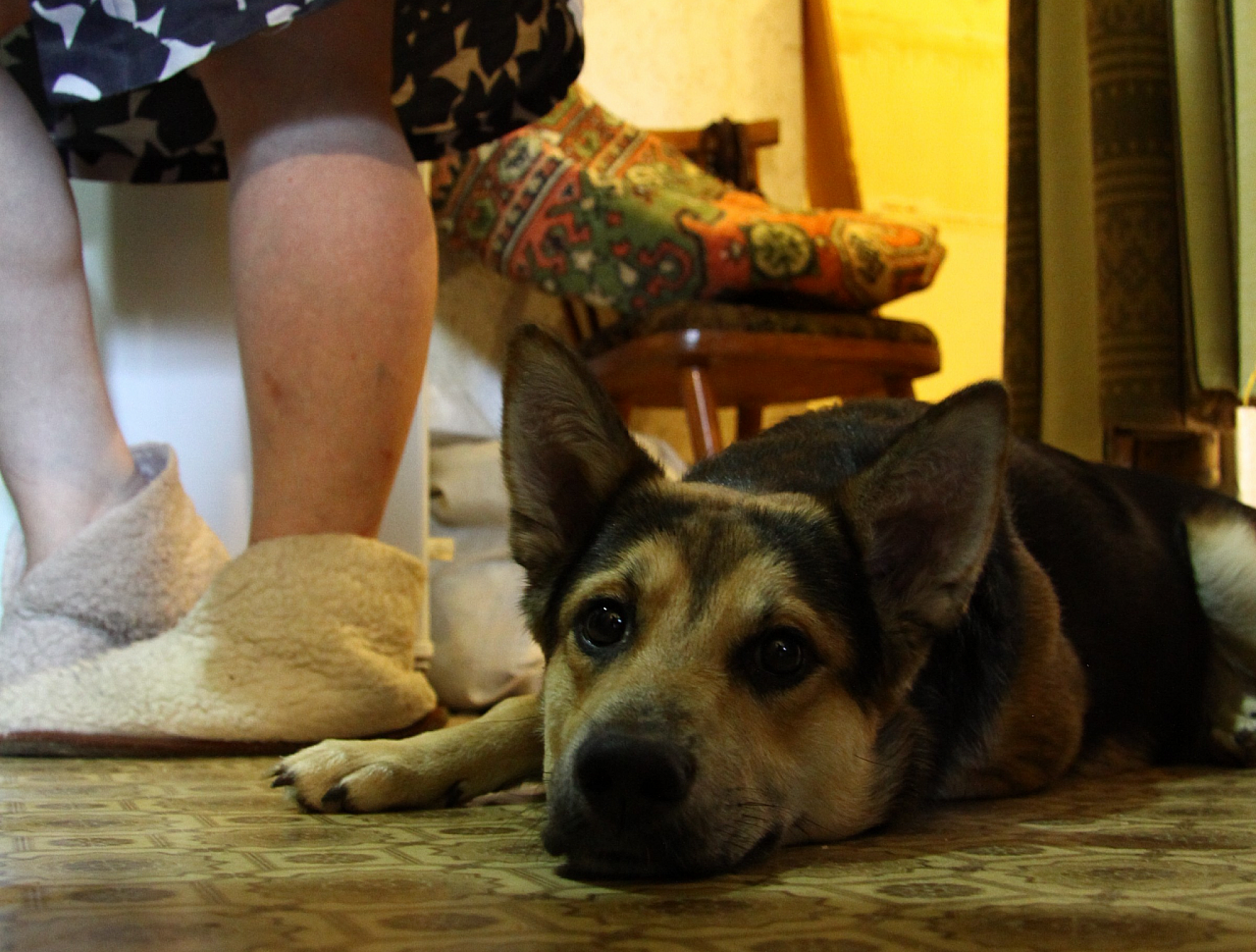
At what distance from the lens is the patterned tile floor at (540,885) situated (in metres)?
0.80

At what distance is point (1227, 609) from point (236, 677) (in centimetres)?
166

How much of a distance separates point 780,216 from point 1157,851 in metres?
2.61

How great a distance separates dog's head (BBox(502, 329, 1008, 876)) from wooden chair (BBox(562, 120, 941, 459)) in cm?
183

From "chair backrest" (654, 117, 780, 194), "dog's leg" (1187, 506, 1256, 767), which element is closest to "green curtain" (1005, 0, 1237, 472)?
"dog's leg" (1187, 506, 1256, 767)

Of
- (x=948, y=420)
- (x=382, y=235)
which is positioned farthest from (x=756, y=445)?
(x=382, y=235)

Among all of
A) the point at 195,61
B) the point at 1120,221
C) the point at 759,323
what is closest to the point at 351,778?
the point at 195,61

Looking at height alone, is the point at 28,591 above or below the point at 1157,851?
above

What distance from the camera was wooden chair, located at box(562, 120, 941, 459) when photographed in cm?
336

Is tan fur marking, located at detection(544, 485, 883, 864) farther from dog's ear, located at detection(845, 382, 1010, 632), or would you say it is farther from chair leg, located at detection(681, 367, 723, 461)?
chair leg, located at detection(681, 367, 723, 461)

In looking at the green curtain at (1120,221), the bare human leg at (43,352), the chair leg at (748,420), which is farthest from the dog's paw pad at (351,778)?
the chair leg at (748,420)

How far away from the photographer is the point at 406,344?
1758 millimetres

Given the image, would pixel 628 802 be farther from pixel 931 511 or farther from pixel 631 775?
pixel 931 511

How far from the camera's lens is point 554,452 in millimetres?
1443

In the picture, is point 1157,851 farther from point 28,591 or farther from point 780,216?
point 780,216
